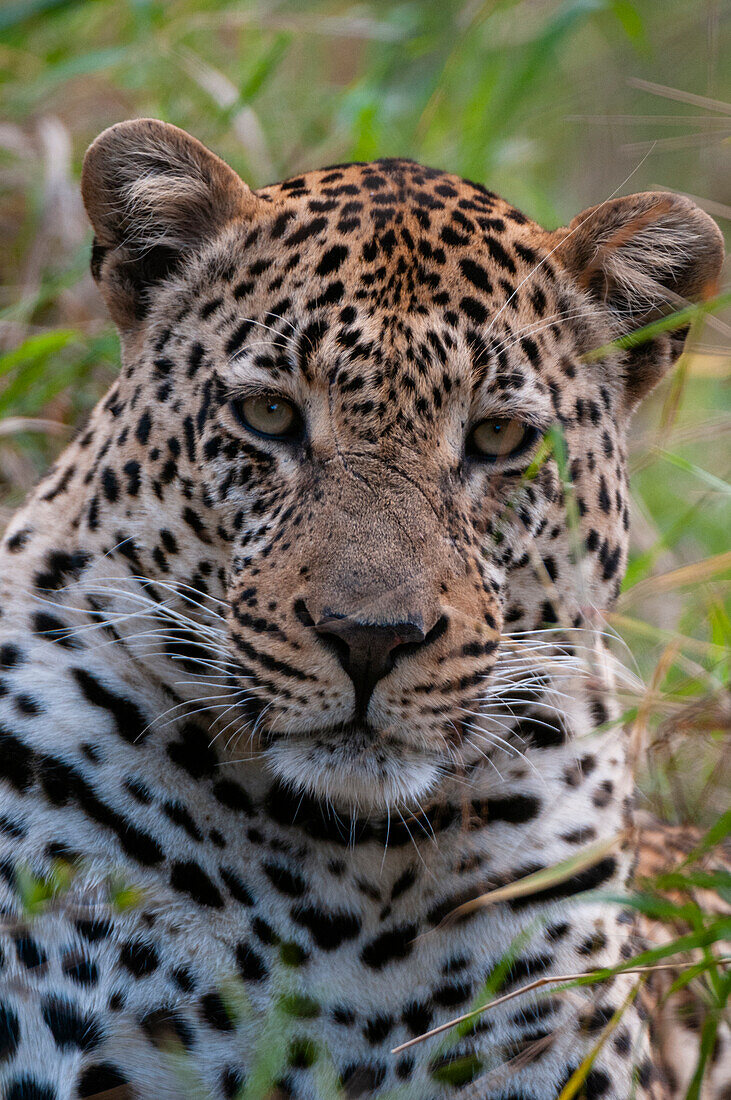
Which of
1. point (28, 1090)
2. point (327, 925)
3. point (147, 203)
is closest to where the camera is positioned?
point (28, 1090)

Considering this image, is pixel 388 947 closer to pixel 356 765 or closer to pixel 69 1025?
pixel 356 765

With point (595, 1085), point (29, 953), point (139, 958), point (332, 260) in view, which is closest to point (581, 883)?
point (595, 1085)

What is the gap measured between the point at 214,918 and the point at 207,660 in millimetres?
582

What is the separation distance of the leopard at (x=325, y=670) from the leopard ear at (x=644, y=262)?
0.02m

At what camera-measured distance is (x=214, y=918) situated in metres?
2.90

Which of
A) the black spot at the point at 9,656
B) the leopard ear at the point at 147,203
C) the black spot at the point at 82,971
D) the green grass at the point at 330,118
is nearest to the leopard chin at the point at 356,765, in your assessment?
the black spot at the point at 82,971

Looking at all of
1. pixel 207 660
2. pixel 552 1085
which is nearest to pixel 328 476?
pixel 207 660

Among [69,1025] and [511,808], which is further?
[511,808]

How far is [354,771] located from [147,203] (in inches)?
62.2

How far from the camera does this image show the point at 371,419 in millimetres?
2877

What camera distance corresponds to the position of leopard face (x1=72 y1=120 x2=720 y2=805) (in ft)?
8.94

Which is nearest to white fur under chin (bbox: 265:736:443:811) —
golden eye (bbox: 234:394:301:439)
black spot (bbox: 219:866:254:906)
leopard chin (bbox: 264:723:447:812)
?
leopard chin (bbox: 264:723:447:812)

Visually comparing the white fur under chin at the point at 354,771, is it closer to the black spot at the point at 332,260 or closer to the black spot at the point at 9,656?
the black spot at the point at 9,656

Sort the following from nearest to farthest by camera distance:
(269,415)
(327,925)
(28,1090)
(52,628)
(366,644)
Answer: (366,644) < (28,1090) < (327,925) < (269,415) < (52,628)
